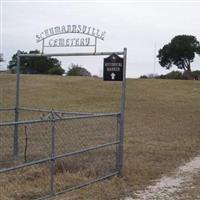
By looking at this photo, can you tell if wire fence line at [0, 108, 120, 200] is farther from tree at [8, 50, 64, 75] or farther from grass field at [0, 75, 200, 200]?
tree at [8, 50, 64, 75]

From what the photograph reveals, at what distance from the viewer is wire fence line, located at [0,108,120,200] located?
8.22 m

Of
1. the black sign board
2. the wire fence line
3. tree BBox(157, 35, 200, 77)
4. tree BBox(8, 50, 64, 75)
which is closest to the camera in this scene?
the wire fence line

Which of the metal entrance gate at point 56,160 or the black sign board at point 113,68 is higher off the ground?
the black sign board at point 113,68

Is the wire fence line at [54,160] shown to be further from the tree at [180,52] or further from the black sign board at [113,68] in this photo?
the tree at [180,52]

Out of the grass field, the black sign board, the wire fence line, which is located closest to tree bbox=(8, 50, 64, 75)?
the grass field

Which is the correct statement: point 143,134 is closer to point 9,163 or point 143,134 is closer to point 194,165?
point 194,165

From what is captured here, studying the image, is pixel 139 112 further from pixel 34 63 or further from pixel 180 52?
pixel 180 52

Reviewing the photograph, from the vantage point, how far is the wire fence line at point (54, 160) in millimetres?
8219

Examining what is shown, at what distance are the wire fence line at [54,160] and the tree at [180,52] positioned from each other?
3081 inches

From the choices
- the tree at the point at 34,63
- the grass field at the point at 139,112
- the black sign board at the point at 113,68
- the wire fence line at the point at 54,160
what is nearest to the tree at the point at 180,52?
the tree at the point at 34,63

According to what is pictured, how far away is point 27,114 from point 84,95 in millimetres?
16083

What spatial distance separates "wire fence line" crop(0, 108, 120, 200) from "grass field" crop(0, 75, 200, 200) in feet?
0.91

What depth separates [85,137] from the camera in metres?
14.0

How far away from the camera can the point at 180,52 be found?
91.1 metres
